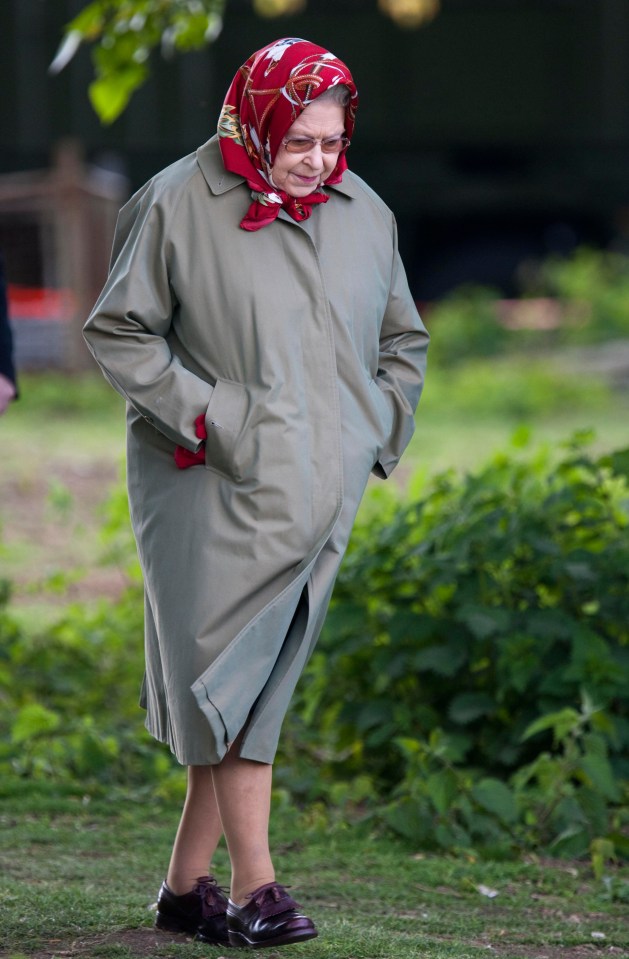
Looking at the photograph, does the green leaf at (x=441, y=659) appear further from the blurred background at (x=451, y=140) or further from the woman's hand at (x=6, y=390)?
the blurred background at (x=451, y=140)

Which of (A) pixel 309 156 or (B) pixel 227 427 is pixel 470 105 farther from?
(B) pixel 227 427

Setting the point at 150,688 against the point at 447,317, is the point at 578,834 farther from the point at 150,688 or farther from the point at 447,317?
the point at 447,317

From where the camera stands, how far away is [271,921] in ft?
8.17

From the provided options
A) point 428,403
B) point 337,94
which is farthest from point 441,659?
point 428,403

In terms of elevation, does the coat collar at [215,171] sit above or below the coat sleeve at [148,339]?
above

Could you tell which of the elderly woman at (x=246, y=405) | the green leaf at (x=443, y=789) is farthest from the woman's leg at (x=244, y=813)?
the green leaf at (x=443, y=789)

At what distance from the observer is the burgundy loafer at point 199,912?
8.63ft

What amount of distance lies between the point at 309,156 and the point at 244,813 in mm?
1110

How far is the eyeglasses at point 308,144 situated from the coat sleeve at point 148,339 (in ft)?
0.73

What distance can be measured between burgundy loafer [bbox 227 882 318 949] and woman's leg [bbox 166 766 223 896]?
18 centimetres

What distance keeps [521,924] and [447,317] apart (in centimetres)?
955

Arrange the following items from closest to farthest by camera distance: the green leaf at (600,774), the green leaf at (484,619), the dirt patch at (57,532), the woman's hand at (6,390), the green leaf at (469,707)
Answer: the woman's hand at (6,390), the green leaf at (600,774), the green leaf at (484,619), the green leaf at (469,707), the dirt patch at (57,532)

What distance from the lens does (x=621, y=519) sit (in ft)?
13.4

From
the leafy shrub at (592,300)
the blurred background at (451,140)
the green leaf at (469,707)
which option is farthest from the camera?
the blurred background at (451,140)
